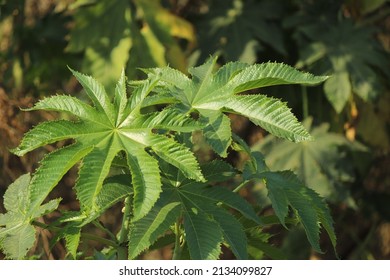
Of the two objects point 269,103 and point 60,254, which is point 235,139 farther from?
point 60,254

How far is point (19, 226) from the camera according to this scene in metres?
1.33

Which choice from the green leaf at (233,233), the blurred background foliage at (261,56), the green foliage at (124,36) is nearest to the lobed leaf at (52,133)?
the green leaf at (233,233)

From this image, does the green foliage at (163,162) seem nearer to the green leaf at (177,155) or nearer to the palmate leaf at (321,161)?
the green leaf at (177,155)

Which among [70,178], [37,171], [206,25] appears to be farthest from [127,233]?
[70,178]

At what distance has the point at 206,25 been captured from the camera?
3287 mm

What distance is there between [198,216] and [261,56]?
2161mm

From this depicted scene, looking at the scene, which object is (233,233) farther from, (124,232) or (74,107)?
(74,107)

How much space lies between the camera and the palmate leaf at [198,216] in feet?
4.10

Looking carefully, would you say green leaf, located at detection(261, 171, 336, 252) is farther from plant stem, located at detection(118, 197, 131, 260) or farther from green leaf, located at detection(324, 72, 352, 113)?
green leaf, located at detection(324, 72, 352, 113)

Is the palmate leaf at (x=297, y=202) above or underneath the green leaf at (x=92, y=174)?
underneath

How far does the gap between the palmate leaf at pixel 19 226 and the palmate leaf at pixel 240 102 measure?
247 mm

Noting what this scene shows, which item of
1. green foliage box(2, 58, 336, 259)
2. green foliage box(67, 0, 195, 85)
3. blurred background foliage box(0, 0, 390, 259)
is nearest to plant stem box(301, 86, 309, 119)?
blurred background foliage box(0, 0, 390, 259)

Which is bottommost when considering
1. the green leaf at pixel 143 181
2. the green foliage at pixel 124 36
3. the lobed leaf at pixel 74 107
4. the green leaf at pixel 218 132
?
the green leaf at pixel 143 181
